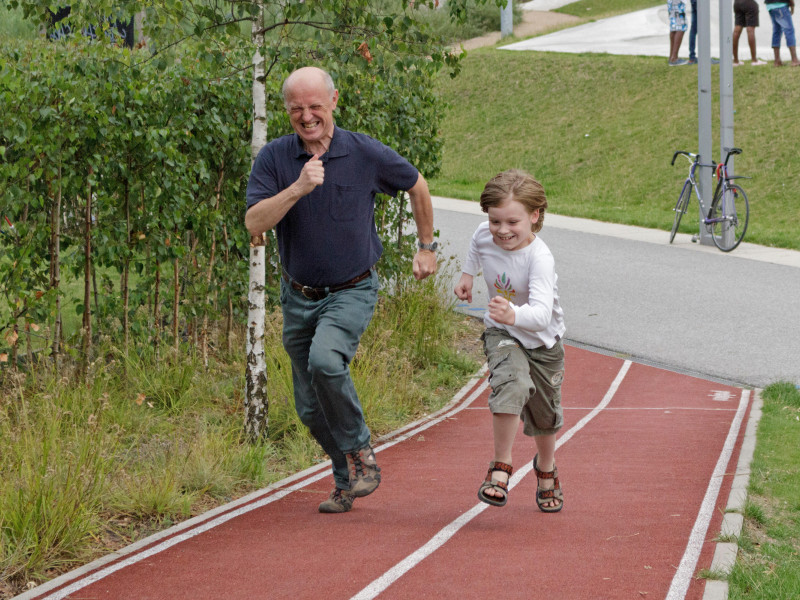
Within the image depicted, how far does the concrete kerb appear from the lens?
4.99m

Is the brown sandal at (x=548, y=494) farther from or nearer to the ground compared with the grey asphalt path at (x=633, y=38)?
nearer to the ground

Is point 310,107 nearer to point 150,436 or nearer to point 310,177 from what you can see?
point 310,177

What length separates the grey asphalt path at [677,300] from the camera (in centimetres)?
1118

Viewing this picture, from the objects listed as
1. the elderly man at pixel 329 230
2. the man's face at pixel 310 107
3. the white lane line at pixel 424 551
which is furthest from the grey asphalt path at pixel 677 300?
the man's face at pixel 310 107

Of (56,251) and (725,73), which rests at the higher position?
(725,73)

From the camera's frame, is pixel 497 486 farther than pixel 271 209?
Yes

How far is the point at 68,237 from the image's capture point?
7.90 metres

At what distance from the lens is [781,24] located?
2659cm

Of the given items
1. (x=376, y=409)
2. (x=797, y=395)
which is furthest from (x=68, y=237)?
(x=797, y=395)

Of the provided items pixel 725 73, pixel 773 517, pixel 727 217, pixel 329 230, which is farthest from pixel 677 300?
pixel 329 230

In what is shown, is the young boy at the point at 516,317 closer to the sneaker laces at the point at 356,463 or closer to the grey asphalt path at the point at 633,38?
the sneaker laces at the point at 356,463

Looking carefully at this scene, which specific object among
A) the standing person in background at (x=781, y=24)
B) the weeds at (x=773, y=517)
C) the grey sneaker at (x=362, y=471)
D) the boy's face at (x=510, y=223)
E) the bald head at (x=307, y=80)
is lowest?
the weeds at (x=773, y=517)

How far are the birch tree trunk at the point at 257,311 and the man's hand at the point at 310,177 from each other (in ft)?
6.28

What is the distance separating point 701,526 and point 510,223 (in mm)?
1824
